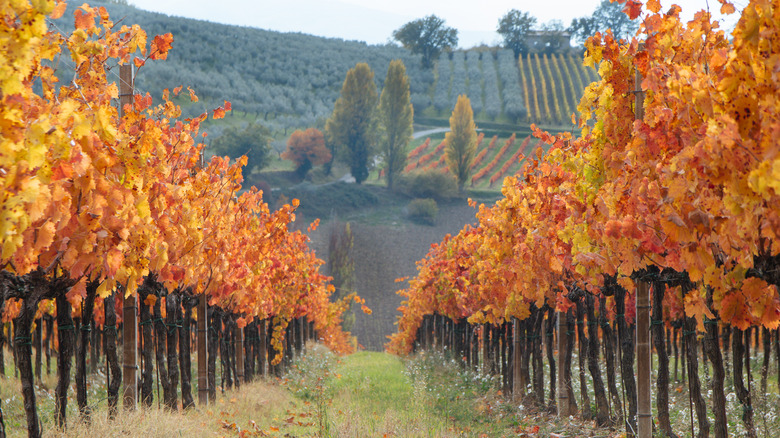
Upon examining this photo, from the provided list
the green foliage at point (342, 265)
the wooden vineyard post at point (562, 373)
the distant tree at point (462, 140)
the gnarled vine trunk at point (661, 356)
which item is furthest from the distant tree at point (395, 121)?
the gnarled vine trunk at point (661, 356)

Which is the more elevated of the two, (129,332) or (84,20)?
(84,20)

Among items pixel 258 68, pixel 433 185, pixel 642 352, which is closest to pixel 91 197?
pixel 642 352

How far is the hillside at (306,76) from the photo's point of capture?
303ft

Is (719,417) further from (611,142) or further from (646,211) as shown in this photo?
(611,142)

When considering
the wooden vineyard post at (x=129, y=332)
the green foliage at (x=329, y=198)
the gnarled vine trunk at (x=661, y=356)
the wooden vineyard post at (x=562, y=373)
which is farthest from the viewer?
the green foliage at (x=329, y=198)

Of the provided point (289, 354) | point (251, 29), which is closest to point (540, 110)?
point (251, 29)

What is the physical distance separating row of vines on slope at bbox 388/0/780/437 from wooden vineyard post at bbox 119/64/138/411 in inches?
194

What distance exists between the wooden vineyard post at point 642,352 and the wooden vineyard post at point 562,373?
3.49 meters

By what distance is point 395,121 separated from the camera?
70.6 m

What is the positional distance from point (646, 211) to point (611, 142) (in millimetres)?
1685

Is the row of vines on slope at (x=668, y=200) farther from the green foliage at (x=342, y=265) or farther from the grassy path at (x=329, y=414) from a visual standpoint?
the green foliage at (x=342, y=265)

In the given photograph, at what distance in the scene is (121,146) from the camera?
5500 mm

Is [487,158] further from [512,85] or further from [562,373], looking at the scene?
[562,373]

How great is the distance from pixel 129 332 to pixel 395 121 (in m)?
64.5
